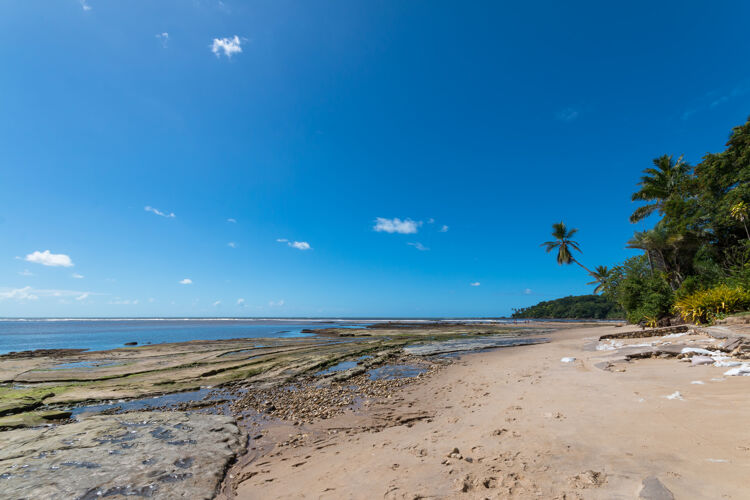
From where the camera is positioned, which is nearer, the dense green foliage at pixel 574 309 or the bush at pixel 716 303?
the bush at pixel 716 303

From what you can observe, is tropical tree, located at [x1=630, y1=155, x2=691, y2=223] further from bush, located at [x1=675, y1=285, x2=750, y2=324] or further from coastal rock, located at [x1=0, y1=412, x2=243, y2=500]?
coastal rock, located at [x1=0, y1=412, x2=243, y2=500]

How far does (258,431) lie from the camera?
318 inches

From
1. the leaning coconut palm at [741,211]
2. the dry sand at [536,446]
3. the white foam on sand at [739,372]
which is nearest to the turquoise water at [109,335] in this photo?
the dry sand at [536,446]

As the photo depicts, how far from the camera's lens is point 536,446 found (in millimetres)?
5008

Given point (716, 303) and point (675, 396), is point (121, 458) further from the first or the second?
point (716, 303)

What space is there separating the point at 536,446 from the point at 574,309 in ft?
416

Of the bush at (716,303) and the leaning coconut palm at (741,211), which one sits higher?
the leaning coconut palm at (741,211)

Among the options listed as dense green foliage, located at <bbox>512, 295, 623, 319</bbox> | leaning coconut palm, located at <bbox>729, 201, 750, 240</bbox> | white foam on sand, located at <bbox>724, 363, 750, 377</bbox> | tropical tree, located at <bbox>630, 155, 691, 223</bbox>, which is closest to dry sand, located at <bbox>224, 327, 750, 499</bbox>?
white foam on sand, located at <bbox>724, 363, 750, 377</bbox>

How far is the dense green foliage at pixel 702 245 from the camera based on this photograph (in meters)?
17.8

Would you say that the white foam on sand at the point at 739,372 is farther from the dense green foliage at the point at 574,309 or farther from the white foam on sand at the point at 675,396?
the dense green foliage at the point at 574,309

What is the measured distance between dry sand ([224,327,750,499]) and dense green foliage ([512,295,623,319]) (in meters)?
99.4

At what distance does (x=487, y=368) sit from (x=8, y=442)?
16.7 metres

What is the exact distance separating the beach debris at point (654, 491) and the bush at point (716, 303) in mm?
18400

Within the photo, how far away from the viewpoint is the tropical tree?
102 ft
